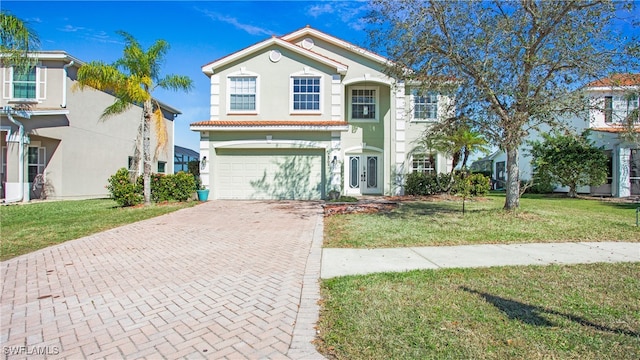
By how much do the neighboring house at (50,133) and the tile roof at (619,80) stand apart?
21435 millimetres

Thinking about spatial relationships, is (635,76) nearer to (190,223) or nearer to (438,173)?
(438,173)

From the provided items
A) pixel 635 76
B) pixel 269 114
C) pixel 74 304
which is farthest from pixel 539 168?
pixel 74 304

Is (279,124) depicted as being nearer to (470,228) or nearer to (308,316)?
(470,228)

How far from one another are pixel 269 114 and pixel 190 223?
8.36 metres

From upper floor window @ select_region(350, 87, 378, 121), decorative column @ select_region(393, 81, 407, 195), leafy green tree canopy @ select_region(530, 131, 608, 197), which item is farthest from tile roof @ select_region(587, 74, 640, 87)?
upper floor window @ select_region(350, 87, 378, 121)

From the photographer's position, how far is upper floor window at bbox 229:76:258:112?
1675 centimetres

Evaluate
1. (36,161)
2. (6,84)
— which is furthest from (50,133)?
(6,84)

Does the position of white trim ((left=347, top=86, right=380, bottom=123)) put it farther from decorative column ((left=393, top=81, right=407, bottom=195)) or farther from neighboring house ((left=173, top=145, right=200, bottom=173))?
neighboring house ((left=173, top=145, right=200, bottom=173))

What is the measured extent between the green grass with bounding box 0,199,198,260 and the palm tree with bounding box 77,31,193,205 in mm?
2089

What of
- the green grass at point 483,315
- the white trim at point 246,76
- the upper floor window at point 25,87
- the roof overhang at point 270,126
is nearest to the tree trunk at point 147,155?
the roof overhang at point 270,126

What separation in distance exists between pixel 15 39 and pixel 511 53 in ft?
49.3

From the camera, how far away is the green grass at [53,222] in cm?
721

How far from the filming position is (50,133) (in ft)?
53.1

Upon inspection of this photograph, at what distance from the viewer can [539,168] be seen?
19.5m
